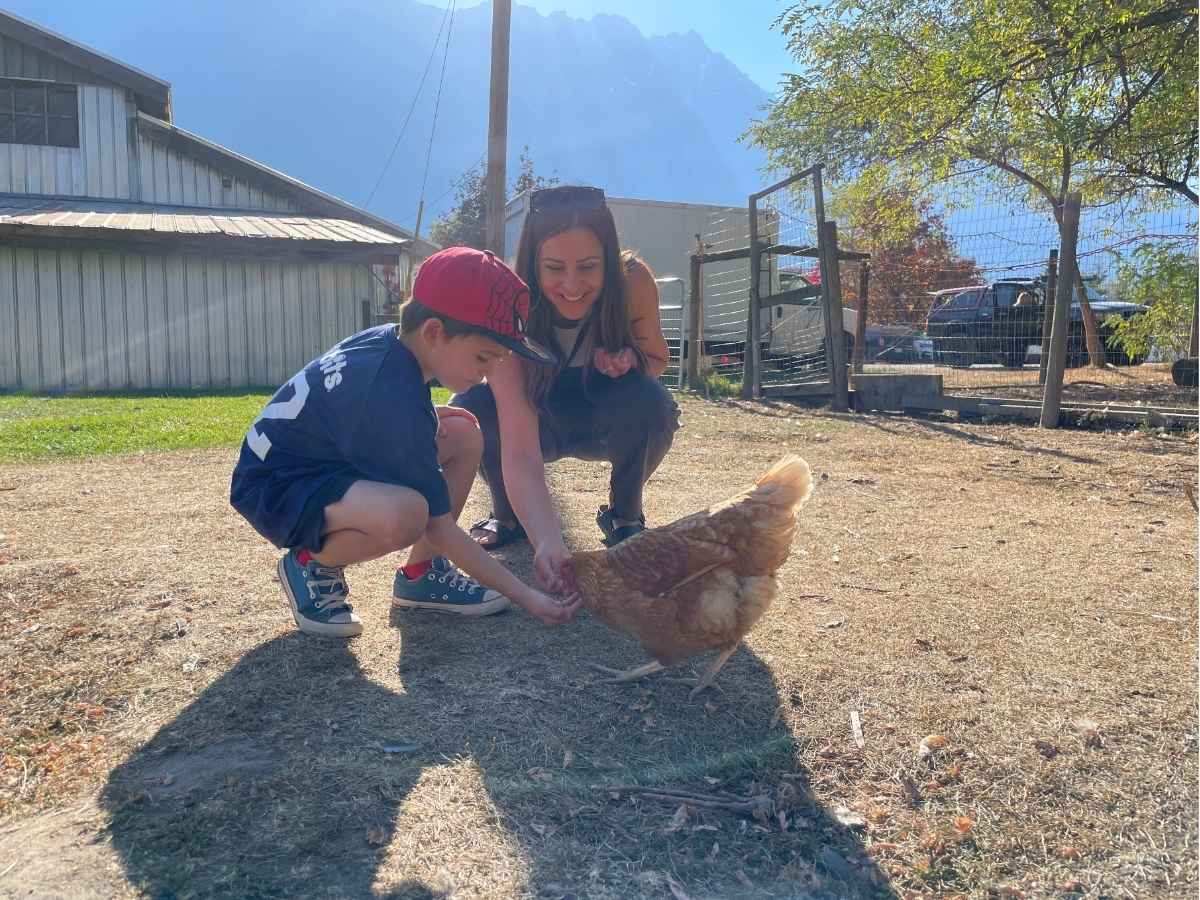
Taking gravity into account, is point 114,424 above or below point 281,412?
below

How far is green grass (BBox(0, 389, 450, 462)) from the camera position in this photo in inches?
232

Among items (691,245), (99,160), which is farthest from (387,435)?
(691,245)

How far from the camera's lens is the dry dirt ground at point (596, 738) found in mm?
1557

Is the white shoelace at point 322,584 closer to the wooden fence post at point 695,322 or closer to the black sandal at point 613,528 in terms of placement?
the black sandal at point 613,528

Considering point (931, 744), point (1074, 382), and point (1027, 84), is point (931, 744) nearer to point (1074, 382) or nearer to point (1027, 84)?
point (1027, 84)

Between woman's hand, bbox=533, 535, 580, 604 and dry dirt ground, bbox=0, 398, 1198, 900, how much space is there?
20 cm

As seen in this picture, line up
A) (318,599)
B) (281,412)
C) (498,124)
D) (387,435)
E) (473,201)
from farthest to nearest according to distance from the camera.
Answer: (473,201) < (498,124) < (318,599) < (281,412) < (387,435)

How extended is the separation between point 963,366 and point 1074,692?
9140mm

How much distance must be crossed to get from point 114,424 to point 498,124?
201 inches

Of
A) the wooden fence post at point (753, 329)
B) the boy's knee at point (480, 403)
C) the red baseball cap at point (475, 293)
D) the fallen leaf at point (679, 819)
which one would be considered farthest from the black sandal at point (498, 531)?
the wooden fence post at point (753, 329)

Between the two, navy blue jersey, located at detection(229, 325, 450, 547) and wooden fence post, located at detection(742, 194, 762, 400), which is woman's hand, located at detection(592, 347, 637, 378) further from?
wooden fence post, located at detection(742, 194, 762, 400)

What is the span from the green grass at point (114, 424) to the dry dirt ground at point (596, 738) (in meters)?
2.68

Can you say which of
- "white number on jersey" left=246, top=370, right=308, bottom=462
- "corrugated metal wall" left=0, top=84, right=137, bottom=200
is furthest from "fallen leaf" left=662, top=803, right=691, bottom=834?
"corrugated metal wall" left=0, top=84, right=137, bottom=200

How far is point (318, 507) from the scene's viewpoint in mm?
2240
